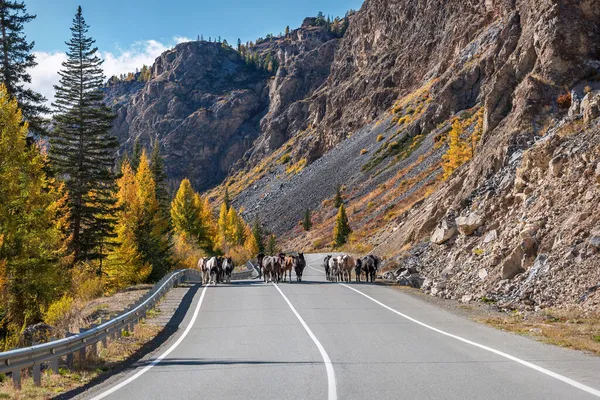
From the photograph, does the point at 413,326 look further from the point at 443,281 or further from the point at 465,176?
the point at 465,176

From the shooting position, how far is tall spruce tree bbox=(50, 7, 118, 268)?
3269 centimetres

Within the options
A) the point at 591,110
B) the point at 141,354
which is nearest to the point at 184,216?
the point at 591,110

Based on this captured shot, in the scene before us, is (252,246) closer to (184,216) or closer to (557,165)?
(184,216)

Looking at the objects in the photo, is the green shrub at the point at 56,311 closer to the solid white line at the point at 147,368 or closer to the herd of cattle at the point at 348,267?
the solid white line at the point at 147,368

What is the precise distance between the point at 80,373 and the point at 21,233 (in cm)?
1279

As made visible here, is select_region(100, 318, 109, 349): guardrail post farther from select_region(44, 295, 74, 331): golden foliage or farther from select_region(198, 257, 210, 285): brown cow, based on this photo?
select_region(198, 257, 210, 285): brown cow

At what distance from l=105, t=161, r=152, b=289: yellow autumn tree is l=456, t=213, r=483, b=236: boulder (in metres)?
18.7

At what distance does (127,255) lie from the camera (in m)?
33.2

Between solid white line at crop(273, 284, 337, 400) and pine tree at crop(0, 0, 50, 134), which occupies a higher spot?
pine tree at crop(0, 0, 50, 134)

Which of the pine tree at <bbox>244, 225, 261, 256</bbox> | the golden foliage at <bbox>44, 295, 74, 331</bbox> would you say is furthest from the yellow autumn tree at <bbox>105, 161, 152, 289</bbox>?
the pine tree at <bbox>244, 225, 261, 256</bbox>

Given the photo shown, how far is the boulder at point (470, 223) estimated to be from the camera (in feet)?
84.3

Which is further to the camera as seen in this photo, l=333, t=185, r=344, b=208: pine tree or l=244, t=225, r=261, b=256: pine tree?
l=333, t=185, r=344, b=208: pine tree

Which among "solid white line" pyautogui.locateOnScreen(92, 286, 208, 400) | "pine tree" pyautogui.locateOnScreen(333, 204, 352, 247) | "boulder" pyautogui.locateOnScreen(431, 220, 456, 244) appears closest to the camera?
"solid white line" pyautogui.locateOnScreen(92, 286, 208, 400)

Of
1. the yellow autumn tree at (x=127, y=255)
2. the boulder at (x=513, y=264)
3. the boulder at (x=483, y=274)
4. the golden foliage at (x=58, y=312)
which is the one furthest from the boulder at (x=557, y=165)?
the yellow autumn tree at (x=127, y=255)
